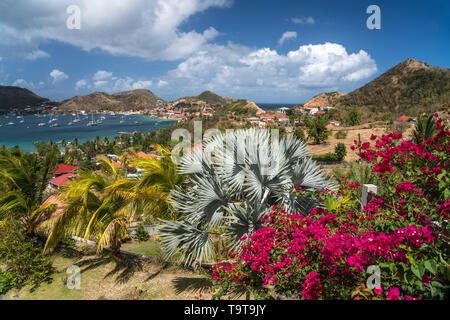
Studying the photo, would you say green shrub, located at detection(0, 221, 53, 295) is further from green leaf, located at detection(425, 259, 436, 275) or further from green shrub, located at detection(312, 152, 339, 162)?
green shrub, located at detection(312, 152, 339, 162)

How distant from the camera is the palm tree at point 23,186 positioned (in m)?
5.22

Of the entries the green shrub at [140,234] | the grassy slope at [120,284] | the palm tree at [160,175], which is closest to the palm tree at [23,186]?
the grassy slope at [120,284]

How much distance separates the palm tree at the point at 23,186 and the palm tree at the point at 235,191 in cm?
321

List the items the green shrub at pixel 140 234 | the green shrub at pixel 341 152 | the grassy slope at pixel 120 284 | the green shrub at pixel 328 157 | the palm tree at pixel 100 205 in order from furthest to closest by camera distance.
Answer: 1. the green shrub at pixel 328 157
2. the green shrub at pixel 341 152
3. the green shrub at pixel 140 234
4. the palm tree at pixel 100 205
5. the grassy slope at pixel 120 284

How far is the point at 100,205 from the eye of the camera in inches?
195

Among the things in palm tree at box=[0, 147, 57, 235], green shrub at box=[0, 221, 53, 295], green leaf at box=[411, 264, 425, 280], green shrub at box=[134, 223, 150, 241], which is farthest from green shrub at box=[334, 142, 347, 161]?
green shrub at box=[0, 221, 53, 295]

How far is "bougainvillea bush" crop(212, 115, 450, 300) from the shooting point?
2.09m

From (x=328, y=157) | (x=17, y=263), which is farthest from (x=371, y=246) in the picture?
(x=328, y=157)

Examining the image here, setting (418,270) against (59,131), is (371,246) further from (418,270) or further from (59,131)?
(59,131)

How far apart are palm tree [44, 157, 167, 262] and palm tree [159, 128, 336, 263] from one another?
2.19 ft

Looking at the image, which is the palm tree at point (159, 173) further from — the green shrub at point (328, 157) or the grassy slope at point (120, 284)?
the green shrub at point (328, 157)

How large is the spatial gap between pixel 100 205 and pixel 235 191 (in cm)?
286
